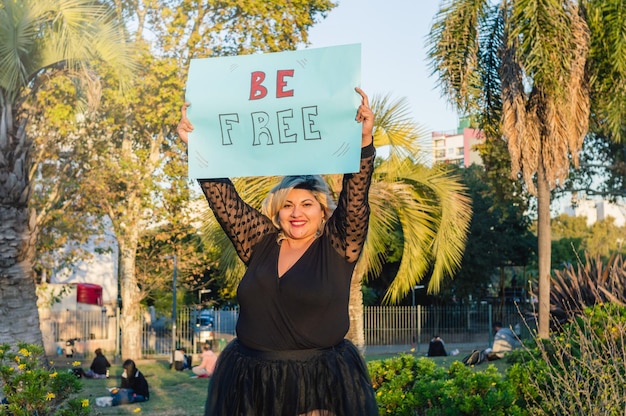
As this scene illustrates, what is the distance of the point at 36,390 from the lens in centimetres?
517

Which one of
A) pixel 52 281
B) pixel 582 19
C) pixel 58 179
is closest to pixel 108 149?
pixel 58 179

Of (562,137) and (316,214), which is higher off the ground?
(562,137)

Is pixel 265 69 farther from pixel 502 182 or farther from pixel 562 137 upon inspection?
pixel 502 182

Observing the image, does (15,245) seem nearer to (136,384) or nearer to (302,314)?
(136,384)

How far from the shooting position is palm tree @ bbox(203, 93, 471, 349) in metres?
11.5

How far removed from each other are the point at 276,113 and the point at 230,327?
22.4 meters

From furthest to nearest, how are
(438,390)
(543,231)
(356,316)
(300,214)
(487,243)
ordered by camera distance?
(487,243)
(543,231)
(356,316)
(438,390)
(300,214)

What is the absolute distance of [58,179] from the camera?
2028 cm

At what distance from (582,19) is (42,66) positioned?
357 inches

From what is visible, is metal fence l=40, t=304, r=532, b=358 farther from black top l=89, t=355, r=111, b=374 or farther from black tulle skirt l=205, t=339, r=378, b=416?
black tulle skirt l=205, t=339, r=378, b=416

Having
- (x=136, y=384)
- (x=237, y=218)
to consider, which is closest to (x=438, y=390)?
(x=237, y=218)

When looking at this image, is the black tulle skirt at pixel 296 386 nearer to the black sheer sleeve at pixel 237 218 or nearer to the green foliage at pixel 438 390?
the black sheer sleeve at pixel 237 218

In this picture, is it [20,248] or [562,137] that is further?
[562,137]

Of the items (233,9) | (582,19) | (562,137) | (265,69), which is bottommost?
(265,69)
